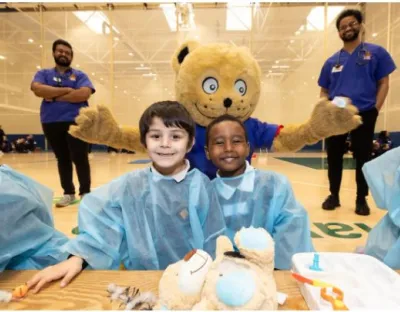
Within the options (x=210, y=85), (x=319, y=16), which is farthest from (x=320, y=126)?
(x=319, y=16)

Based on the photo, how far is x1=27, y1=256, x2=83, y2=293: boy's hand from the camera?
0.76m

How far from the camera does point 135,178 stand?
3.20ft

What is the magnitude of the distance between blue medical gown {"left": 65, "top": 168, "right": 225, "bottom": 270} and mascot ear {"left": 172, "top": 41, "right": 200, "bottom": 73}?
2.01ft

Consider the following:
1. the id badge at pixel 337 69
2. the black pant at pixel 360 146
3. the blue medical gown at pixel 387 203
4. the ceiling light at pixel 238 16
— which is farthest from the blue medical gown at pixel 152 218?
the ceiling light at pixel 238 16

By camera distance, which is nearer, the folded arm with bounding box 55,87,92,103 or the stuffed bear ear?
the stuffed bear ear

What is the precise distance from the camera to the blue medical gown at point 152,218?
0.92 meters

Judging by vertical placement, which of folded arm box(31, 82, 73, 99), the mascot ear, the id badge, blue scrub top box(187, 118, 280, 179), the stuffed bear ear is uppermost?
the id badge

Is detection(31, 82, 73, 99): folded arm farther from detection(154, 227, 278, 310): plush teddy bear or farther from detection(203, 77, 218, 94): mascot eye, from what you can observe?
detection(154, 227, 278, 310): plush teddy bear

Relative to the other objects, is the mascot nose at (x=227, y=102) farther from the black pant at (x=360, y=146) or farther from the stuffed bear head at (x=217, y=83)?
A: the black pant at (x=360, y=146)

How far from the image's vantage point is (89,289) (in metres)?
0.76

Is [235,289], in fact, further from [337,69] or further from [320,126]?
[337,69]

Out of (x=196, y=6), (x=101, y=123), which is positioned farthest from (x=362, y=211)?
(x=196, y=6)

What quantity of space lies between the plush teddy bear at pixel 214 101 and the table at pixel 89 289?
1.87 ft

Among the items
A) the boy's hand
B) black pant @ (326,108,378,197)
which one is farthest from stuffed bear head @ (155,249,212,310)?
black pant @ (326,108,378,197)
